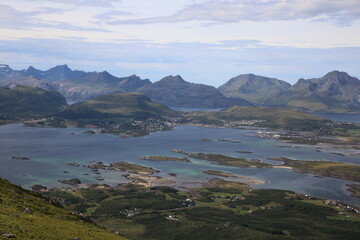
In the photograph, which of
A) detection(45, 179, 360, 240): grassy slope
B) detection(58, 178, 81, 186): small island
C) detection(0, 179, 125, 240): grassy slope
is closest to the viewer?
detection(0, 179, 125, 240): grassy slope

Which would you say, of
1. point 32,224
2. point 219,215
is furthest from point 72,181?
point 32,224

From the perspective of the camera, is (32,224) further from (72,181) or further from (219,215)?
(72,181)

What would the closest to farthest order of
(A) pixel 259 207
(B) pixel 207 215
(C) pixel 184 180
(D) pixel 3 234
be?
(D) pixel 3 234
(B) pixel 207 215
(A) pixel 259 207
(C) pixel 184 180

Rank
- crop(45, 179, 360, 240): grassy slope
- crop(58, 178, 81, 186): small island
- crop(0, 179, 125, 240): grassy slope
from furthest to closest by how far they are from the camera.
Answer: crop(58, 178, 81, 186): small island < crop(45, 179, 360, 240): grassy slope < crop(0, 179, 125, 240): grassy slope

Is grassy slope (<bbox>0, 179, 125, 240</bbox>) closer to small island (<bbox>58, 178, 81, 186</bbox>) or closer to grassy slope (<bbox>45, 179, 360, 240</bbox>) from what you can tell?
grassy slope (<bbox>45, 179, 360, 240</bbox>)

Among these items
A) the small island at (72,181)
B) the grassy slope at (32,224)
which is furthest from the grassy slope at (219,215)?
the grassy slope at (32,224)

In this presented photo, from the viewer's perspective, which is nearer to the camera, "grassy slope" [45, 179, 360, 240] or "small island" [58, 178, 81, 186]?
"grassy slope" [45, 179, 360, 240]

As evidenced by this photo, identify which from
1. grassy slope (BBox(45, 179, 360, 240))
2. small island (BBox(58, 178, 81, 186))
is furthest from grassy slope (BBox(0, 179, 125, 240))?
small island (BBox(58, 178, 81, 186))

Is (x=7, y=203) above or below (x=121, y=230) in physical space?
above

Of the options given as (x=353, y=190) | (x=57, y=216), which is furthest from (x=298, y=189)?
(x=57, y=216)

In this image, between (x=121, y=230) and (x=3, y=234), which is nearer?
(x=3, y=234)

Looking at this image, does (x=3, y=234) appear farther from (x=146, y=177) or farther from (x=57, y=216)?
(x=146, y=177)
